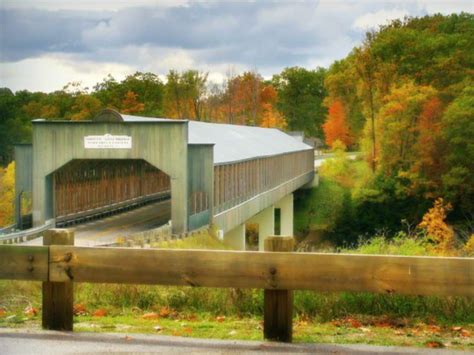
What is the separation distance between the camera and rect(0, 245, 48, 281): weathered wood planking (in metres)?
5.63

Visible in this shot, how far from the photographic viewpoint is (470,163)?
51312 mm

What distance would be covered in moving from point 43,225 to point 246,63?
63.6 m

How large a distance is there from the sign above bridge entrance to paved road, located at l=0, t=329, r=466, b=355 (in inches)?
865

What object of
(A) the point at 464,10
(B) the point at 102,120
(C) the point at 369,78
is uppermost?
(A) the point at 464,10

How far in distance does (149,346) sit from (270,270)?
0.98 m

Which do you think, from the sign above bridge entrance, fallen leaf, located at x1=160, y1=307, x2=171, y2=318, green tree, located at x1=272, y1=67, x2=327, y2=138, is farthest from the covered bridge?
green tree, located at x1=272, y1=67, x2=327, y2=138

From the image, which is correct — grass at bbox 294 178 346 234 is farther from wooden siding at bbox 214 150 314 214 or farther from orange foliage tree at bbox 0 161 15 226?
orange foliage tree at bbox 0 161 15 226

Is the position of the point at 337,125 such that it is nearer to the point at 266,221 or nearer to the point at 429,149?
the point at 429,149

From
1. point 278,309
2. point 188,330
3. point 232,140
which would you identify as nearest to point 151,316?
point 188,330

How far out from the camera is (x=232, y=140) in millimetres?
40938

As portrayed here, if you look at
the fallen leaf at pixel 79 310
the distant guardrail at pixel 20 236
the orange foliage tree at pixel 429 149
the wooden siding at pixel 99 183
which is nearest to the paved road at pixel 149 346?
the fallen leaf at pixel 79 310

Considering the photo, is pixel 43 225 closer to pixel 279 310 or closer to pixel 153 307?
pixel 153 307

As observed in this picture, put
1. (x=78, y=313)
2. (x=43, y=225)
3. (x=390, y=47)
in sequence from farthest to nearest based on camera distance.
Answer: (x=390, y=47) → (x=43, y=225) → (x=78, y=313)

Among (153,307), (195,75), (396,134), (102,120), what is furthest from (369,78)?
(153,307)
